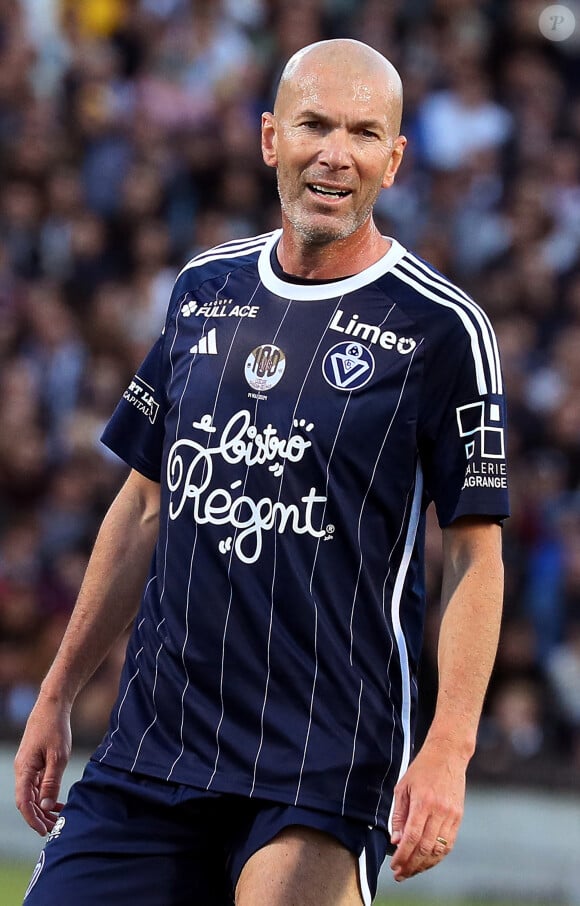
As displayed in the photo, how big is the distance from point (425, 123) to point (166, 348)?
7744 millimetres

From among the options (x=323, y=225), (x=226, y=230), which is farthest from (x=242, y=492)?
→ (x=226, y=230)

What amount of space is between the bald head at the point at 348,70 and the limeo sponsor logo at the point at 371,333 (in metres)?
0.46

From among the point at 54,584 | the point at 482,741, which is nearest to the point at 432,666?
the point at 482,741

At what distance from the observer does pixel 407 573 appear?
373cm

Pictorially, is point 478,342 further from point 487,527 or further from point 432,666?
point 432,666

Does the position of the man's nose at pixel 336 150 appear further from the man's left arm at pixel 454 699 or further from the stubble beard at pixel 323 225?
the man's left arm at pixel 454 699

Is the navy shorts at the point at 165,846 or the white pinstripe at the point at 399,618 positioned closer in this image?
the navy shorts at the point at 165,846

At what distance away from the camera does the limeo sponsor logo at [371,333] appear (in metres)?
3.72

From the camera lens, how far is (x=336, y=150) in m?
3.73

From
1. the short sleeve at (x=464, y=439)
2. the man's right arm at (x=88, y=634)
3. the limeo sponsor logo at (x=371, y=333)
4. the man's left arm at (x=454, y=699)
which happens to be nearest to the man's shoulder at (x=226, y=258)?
the limeo sponsor logo at (x=371, y=333)

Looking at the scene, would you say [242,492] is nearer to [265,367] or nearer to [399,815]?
[265,367]

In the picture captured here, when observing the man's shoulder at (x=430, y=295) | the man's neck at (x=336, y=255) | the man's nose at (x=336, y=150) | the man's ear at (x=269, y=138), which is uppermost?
the man's ear at (x=269, y=138)

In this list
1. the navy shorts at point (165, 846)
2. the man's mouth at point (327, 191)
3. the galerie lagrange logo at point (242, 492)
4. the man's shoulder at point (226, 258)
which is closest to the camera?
the navy shorts at point (165, 846)

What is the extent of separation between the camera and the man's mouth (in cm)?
378
